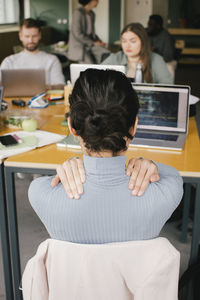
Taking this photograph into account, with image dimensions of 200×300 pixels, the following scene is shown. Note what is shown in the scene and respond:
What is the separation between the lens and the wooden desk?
173 cm

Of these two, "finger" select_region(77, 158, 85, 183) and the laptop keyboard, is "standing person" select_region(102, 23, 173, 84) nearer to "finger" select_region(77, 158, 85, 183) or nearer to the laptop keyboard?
the laptop keyboard

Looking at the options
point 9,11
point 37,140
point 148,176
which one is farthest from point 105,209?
point 9,11

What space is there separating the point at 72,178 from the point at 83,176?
0.03 meters

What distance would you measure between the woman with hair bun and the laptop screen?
1.17 metres

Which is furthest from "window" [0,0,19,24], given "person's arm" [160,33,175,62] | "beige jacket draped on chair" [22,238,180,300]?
"beige jacket draped on chair" [22,238,180,300]

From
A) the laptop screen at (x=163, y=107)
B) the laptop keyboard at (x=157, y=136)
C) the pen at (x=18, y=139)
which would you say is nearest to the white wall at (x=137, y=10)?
the laptop screen at (x=163, y=107)

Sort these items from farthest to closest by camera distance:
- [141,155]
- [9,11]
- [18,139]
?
[9,11] → [18,139] → [141,155]

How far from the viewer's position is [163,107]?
2146 mm

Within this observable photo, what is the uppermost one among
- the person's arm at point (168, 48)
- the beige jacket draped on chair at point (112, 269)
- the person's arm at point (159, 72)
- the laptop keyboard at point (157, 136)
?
the person's arm at point (168, 48)

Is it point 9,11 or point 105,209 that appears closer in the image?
point 105,209

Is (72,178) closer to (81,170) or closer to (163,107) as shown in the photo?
(81,170)

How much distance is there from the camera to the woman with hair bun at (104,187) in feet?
3.05

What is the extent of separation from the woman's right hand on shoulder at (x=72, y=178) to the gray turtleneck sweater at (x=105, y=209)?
0.05 ft

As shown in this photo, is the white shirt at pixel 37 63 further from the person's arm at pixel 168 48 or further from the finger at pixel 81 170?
the finger at pixel 81 170
